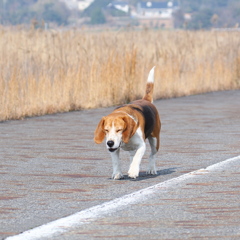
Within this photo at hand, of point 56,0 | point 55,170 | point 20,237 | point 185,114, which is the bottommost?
Answer: point 56,0

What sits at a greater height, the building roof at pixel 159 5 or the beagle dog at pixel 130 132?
the beagle dog at pixel 130 132

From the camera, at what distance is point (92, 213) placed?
6727mm

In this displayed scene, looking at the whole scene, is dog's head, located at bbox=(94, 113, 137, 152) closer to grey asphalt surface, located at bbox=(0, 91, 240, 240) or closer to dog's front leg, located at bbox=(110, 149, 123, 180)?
dog's front leg, located at bbox=(110, 149, 123, 180)

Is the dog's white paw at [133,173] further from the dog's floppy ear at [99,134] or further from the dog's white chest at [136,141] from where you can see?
the dog's floppy ear at [99,134]

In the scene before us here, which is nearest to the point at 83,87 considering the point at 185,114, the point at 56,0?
the point at 185,114

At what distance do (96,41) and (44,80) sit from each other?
4509 millimetres

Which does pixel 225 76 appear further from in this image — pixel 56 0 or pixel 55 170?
pixel 56 0

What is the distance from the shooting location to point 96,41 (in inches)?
822

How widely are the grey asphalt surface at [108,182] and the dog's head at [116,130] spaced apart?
16.5 inches

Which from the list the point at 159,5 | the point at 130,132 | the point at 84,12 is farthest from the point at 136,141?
the point at 159,5

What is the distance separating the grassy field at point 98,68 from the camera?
16188 millimetres

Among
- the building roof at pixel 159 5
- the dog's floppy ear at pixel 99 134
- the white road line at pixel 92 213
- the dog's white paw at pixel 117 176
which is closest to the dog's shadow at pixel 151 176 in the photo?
the dog's white paw at pixel 117 176

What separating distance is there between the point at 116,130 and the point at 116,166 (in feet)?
1.57

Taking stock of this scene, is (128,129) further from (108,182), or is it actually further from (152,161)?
(152,161)
